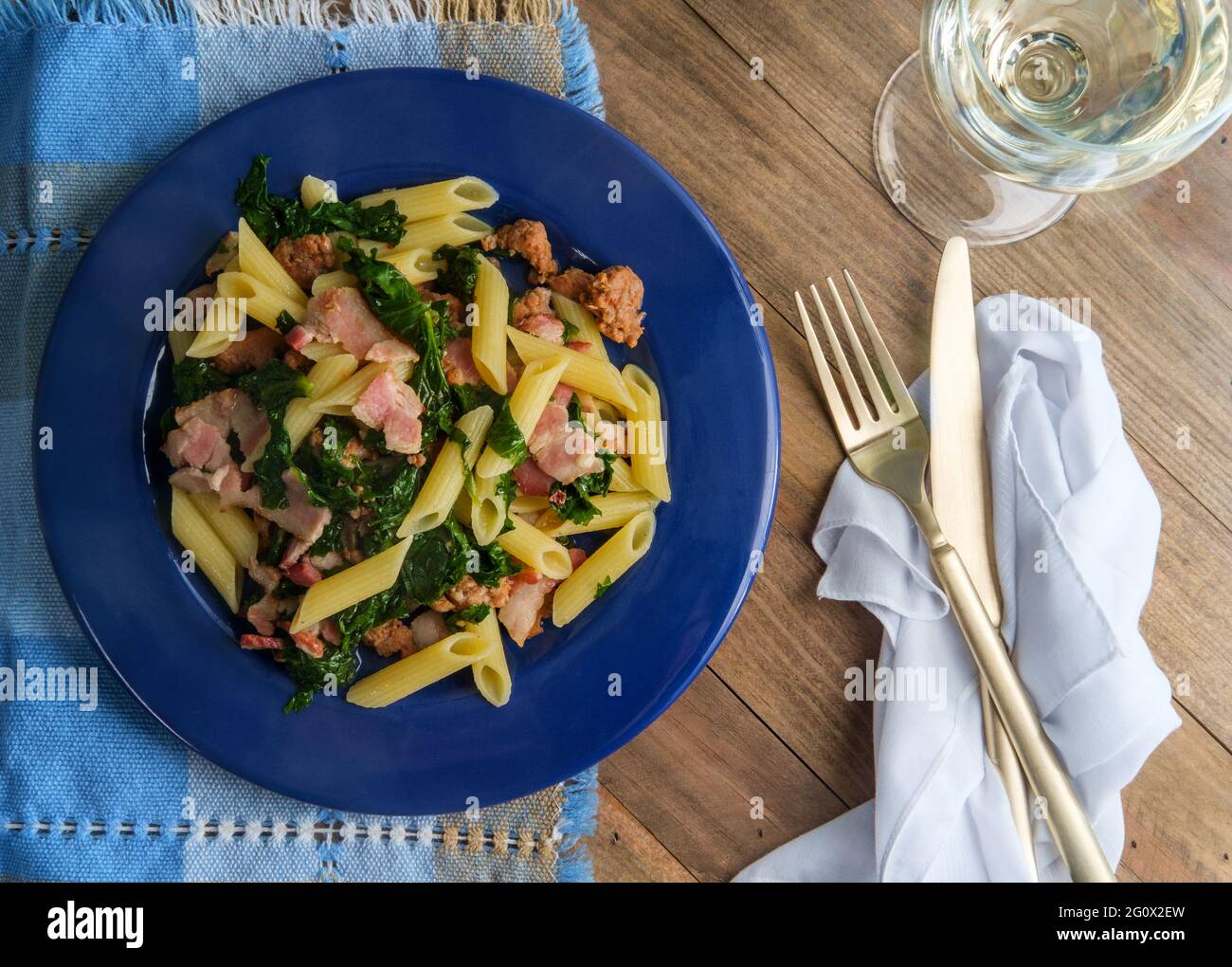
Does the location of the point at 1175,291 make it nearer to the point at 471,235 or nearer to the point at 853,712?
the point at 853,712

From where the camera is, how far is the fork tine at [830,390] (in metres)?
1.83

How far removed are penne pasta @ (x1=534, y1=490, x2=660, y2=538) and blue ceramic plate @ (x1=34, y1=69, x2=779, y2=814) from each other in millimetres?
53

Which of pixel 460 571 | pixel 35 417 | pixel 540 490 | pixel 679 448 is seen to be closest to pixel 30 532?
pixel 35 417

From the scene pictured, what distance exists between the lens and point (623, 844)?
6.21 feet

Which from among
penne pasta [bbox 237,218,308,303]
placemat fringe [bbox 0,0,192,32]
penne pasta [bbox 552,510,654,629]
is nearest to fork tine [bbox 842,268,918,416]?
penne pasta [bbox 552,510,654,629]

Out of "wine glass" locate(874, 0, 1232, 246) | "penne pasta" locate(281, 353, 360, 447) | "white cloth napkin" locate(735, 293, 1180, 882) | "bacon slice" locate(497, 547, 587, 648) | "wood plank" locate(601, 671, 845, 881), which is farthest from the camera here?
"wood plank" locate(601, 671, 845, 881)

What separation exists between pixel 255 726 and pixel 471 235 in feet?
3.19

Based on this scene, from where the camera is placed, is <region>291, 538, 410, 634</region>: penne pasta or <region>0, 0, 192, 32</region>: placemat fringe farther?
<region>0, 0, 192, 32</region>: placemat fringe

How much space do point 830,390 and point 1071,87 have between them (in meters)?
0.69

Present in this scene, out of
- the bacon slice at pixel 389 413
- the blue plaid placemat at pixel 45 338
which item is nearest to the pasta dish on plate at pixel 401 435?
the bacon slice at pixel 389 413

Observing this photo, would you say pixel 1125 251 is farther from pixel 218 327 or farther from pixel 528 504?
pixel 218 327

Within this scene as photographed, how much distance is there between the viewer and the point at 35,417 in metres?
1.69

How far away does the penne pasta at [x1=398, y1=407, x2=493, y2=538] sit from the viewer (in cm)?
157

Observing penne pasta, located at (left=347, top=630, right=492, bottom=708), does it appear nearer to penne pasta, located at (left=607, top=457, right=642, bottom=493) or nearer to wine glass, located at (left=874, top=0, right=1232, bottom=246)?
penne pasta, located at (left=607, top=457, right=642, bottom=493)
